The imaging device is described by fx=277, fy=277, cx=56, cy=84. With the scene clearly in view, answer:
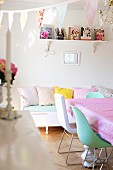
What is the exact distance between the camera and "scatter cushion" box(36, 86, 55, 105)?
5203 millimetres

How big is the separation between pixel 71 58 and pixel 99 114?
3023mm

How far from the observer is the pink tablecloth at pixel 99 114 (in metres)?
2.49

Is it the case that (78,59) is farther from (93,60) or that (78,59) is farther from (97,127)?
(97,127)

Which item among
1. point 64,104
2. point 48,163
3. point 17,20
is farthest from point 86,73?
point 48,163

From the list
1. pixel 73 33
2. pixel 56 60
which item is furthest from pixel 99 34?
pixel 56 60

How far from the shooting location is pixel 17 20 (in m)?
5.35

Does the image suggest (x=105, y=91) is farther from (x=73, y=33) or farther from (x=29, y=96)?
(x=29, y=96)

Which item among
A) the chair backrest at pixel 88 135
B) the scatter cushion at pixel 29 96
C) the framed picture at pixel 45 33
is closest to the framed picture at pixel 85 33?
the framed picture at pixel 45 33

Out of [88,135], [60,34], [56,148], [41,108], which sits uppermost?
[60,34]

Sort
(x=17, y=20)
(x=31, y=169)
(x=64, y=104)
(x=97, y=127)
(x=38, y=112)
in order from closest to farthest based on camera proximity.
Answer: (x=31, y=169), (x=97, y=127), (x=64, y=104), (x=38, y=112), (x=17, y=20)

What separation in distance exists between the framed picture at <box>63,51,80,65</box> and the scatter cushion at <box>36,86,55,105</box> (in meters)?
0.75

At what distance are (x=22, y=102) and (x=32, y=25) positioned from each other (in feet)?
5.04

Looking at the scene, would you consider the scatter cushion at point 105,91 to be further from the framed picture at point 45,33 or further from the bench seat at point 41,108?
the framed picture at point 45,33

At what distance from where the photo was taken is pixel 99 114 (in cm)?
279
